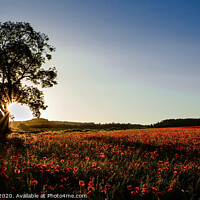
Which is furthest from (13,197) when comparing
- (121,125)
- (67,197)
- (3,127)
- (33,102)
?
(121,125)

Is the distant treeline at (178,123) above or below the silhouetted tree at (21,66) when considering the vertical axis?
below

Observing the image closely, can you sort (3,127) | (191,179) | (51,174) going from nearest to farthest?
(51,174)
(191,179)
(3,127)

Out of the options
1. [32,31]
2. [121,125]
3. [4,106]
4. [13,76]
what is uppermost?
[32,31]

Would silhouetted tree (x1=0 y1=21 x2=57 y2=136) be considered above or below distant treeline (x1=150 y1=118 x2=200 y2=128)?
above

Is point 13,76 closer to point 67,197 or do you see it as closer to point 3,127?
point 3,127

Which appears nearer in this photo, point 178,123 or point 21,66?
point 21,66

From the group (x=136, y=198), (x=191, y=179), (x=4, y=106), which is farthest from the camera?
(x=4, y=106)

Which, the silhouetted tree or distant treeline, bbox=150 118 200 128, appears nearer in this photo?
the silhouetted tree

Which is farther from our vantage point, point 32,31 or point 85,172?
point 32,31

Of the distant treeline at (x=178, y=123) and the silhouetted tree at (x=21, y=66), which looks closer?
the silhouetted tree at (x=21, y=66)

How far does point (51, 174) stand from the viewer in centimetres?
427

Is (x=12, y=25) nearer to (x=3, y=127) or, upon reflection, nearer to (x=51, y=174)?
(x=3, y=127)

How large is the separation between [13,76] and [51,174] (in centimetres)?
2700

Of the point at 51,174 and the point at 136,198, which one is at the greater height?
the point at 51,174
